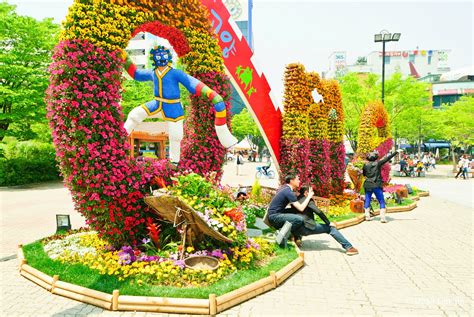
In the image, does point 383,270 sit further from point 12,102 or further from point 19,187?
point 12,102

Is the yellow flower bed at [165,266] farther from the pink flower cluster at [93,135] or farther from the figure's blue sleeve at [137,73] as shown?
the figure's blue sleeve at [137,73]

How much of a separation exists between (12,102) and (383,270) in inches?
853

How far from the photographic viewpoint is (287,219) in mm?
Result: 7004

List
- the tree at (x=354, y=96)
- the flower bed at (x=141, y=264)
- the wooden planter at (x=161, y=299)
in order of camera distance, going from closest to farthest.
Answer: the wooden planter at (x=161, y=299) → the flower bed at (x=141, y=264) → the tree at (x=354, y=96)

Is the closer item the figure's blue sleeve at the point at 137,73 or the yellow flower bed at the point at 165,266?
the yellow flower bed at the point at 165,266

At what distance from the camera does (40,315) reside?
4.53m

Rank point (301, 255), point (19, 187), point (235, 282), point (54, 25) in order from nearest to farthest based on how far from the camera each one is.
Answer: point (235, 282) < point (301, 255) < point (19, 187) < point (54, 25)

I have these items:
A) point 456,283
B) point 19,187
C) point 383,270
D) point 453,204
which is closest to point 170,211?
point 383,270

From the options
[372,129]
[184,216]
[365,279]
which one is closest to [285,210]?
[365,279]

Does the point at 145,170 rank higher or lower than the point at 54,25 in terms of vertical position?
lower

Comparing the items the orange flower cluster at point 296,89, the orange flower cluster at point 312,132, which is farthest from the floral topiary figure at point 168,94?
the orange flower cluster at point 296,89

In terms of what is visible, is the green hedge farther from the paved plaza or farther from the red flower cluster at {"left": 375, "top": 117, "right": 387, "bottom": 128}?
the red flower cluster at {"left": 375, "top": 117, "right": 387, "bottom": 128}

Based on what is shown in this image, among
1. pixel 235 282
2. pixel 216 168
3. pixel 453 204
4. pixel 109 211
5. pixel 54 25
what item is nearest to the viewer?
pixel 235 282

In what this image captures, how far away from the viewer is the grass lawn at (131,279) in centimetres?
480
